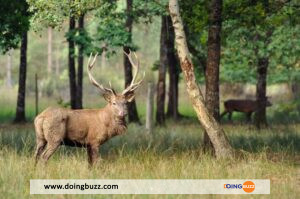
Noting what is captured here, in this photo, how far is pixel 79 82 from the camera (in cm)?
2672

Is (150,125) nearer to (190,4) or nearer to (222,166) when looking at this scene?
(190,4)

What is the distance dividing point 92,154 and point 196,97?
7.64 ft

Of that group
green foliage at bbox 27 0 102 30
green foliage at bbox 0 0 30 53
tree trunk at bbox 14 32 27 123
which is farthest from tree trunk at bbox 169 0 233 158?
tree trunk at bbox 14 32 27 123

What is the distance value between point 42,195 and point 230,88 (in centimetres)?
3782

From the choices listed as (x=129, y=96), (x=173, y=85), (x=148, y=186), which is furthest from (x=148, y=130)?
(x=173, y=85)

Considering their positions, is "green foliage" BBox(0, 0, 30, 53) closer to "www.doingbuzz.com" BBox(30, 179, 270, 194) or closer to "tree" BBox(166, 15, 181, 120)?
"www.doingbuzz.com" BBox(30, 179, 270, 194)

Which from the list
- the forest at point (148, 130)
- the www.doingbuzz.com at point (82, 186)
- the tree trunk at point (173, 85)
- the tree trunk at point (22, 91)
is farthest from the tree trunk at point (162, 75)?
the www.doingbuzz.com at point (82, 186)

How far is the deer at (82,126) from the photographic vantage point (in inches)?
424

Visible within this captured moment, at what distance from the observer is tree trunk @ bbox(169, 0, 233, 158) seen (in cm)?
1208

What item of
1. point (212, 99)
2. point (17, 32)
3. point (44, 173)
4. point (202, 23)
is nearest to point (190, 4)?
point (202, 23)

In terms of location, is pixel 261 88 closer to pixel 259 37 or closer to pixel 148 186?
pixel 259 37

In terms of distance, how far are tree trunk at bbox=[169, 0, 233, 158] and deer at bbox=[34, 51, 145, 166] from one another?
1.26 m

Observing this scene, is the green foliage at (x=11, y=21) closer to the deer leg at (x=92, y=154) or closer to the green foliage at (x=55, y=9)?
the green foliage at (x=55, y=9)

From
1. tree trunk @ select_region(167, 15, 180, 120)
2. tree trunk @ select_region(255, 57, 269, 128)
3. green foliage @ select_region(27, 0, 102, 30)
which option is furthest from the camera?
tree trunk @ select_region(167, 15, 180, 120)
